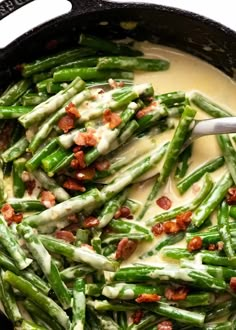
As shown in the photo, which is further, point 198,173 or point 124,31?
point 124,31

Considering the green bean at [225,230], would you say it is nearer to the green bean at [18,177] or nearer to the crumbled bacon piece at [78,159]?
the crumbled bacon piece at [78,159]

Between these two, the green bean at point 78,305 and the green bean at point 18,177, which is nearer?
the green bean at point 78,305

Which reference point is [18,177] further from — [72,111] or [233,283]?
[233,283]

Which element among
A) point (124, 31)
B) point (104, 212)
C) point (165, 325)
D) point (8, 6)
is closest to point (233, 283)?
point (165, 325)

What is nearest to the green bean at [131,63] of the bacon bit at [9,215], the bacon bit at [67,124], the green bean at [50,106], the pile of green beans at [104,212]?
the pile of green beans at [104,212]

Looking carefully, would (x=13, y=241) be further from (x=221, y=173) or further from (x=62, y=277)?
(x=221, y=173)

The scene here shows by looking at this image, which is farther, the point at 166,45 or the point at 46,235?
the point at 166,45

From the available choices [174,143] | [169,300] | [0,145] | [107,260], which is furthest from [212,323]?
[0,145]
